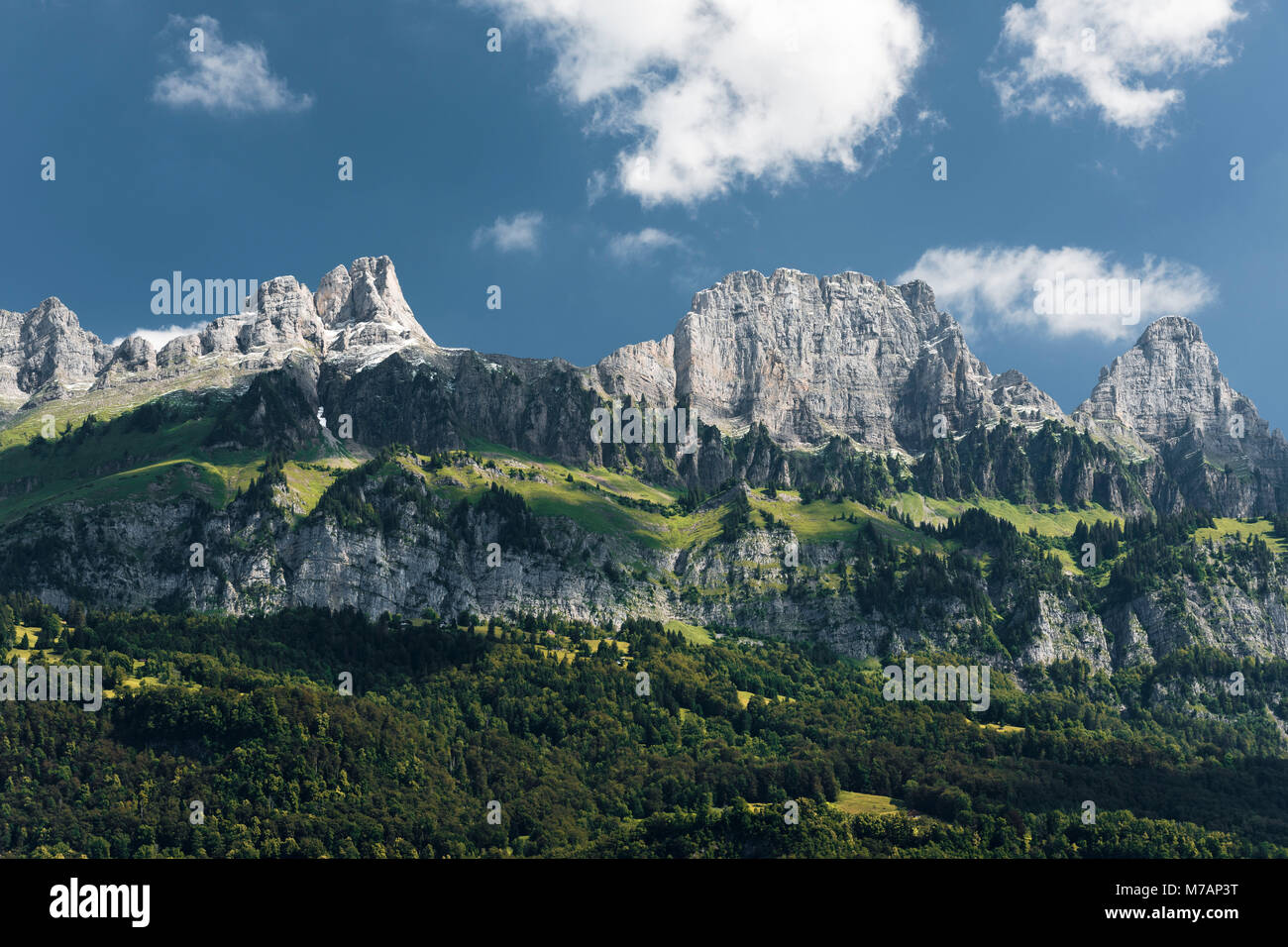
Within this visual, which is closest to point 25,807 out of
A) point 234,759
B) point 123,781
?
point 123,781

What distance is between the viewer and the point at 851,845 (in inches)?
7106
